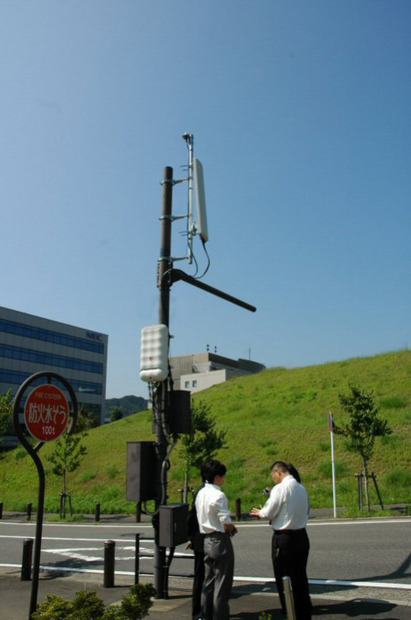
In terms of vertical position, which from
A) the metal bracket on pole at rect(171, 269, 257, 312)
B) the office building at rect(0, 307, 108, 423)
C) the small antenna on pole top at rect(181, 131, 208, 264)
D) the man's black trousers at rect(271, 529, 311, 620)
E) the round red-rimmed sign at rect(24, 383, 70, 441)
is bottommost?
the man's black trousers at rect(271, 529, 311, 620)

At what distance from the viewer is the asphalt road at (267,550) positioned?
915 cm

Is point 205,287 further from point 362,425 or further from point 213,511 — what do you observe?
point 362,425

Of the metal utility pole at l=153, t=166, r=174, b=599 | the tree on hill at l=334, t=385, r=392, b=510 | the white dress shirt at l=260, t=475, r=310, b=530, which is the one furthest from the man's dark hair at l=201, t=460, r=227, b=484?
the tree on hill at l=334, t=385, r=392, b=510

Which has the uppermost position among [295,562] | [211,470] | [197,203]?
[197,203]

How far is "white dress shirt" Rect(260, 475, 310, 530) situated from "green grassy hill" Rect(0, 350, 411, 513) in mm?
15019

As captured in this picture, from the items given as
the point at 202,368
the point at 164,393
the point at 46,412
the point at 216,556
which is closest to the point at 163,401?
the point at 164,393

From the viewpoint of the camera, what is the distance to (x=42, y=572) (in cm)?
1052

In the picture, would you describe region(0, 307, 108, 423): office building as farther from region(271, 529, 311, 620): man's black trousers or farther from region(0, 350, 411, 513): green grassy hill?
region(271, 529, 311, 620): man's black trousers

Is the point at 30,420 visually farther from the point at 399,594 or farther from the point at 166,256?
the point at 399,594

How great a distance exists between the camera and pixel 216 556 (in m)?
5.77

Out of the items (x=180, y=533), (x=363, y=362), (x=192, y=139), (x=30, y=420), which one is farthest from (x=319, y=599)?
(x=363, y=362)

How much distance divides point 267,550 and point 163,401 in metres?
5.93

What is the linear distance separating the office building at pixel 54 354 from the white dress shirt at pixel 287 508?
227ft

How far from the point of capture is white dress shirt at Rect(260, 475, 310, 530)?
593cm
